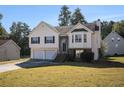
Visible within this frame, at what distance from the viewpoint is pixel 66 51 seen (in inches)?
1522

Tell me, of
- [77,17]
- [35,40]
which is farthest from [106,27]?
[35,40]

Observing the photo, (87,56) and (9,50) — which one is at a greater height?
(9,50)

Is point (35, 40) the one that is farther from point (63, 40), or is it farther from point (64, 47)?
point (64, 47)

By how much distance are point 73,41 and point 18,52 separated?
32.8ft

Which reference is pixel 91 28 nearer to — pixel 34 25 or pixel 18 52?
pixel 34 25

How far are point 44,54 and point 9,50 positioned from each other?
20.7 feet

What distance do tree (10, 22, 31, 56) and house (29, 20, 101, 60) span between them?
147 centimetres

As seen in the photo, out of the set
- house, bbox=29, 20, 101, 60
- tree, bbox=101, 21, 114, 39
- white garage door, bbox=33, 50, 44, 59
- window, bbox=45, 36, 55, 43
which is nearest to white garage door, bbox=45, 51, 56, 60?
house, bbox=29, 20, 101, 60

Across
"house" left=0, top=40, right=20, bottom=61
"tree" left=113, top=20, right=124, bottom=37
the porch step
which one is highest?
"tree" left=113, top=20, right=124, bottom=37

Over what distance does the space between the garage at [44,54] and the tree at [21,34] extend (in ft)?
9.50

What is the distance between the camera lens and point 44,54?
1564 inches

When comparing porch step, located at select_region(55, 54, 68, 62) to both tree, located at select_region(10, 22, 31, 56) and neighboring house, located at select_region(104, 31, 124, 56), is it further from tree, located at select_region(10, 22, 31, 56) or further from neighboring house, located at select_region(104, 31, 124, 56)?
neighboring house, located at select_region(104, 31, 124, 56)

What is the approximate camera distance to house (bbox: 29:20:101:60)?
120 ft
